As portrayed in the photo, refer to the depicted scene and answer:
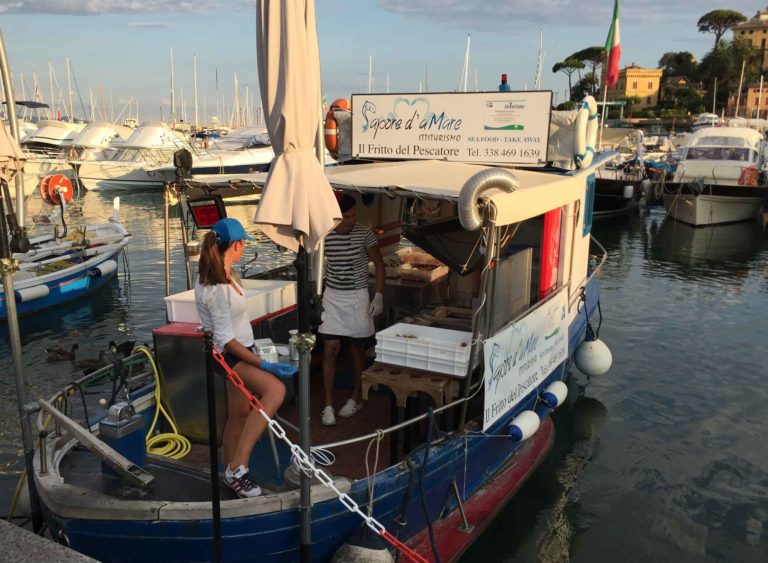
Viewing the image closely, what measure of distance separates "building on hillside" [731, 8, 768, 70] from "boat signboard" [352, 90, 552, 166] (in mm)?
134062

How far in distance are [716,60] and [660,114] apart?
1082cm

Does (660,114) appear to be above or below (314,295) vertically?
above

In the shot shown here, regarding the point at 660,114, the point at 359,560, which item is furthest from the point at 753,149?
the point at 660,114

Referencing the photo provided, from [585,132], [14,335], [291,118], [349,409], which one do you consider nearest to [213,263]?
[291,118]

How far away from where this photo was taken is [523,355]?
6.14m

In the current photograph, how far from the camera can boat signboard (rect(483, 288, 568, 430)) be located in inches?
215

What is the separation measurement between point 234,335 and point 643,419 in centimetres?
683

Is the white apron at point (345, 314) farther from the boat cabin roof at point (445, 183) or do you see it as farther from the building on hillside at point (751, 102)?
the building on hillside at point (751, 102)

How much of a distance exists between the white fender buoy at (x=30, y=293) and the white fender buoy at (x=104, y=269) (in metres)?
1.52

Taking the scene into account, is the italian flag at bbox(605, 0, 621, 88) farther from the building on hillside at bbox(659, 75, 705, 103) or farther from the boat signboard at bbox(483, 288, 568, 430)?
the building on hillside at bbox(659, 75, 705, 103)

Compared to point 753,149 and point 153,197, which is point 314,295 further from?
point 153,197

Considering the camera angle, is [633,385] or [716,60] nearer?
[633,385]

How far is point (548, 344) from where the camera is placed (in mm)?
6965

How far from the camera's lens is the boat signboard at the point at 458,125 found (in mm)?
7035
